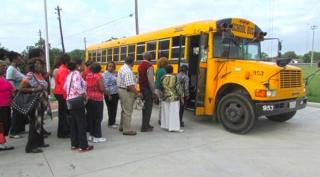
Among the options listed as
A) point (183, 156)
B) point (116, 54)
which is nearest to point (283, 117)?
point (183, 156)

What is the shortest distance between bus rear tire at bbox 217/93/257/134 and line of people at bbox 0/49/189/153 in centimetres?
99

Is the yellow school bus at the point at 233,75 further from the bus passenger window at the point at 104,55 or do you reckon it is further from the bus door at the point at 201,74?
the bus passenger window at the point at 104,55

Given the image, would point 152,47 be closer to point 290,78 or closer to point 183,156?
point 290,78

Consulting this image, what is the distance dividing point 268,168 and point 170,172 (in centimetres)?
150

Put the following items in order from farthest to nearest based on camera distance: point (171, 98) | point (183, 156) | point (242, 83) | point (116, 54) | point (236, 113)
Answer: point (116, 54)
point (171, 98)
point (236, 113)
point (242, 83)
point (183, 156)

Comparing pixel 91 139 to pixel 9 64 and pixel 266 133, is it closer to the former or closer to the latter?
pixel 9 64

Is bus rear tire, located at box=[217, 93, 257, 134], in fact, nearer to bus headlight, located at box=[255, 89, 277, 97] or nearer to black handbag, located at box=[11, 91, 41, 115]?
bus headlight, located at box=[255, 89, 277, 97]

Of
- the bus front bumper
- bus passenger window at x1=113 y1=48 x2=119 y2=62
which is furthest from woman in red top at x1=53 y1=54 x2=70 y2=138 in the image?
bus passenger window at x1=113 y1=48 x2=119 y2=62

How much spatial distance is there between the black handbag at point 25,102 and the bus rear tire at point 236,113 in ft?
13.2

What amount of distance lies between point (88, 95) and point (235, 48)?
12.1ft

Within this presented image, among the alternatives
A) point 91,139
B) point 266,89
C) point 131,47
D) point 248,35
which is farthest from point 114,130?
point 131,47

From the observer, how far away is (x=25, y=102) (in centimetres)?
570

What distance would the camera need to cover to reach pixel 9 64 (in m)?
6.74

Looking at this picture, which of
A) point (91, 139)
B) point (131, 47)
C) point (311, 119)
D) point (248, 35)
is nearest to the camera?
point (91, 139)
